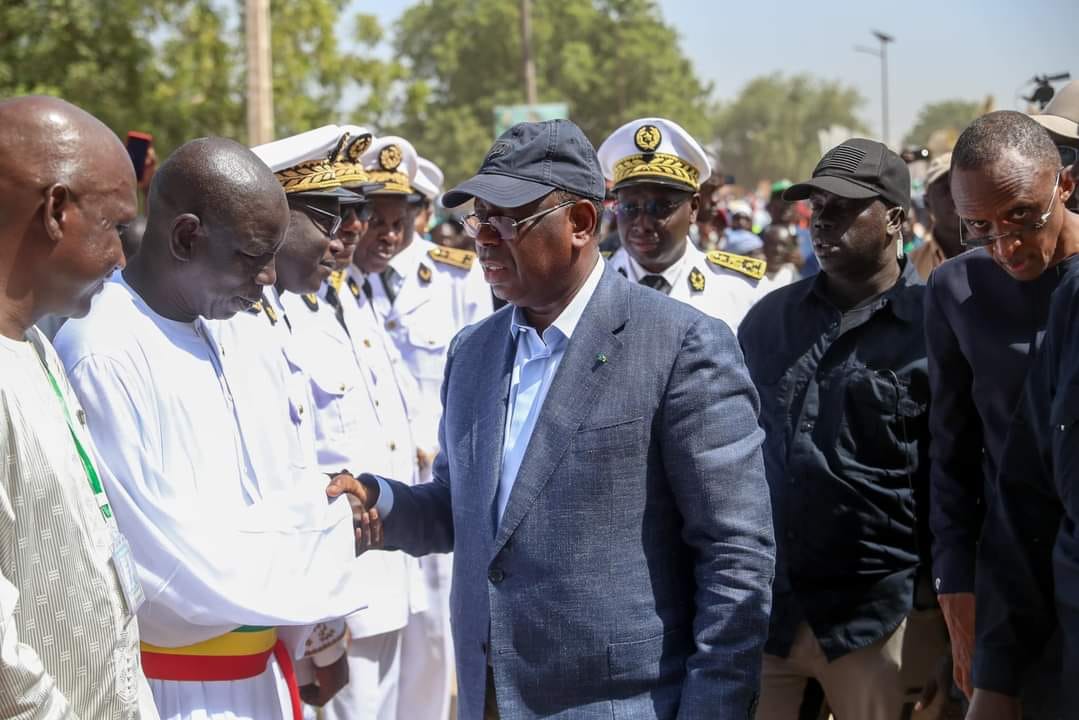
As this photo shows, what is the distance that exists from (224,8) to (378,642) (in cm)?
1699

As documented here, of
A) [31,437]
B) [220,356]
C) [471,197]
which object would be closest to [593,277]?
[471,197]

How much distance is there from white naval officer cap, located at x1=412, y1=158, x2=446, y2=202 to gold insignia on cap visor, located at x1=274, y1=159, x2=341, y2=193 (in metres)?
2.45

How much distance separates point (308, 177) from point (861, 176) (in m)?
1.89

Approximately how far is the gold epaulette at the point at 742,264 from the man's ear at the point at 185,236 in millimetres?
3047

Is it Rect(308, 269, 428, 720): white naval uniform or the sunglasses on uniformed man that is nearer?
Rect(308, 269, 428, 720): white naval uniform

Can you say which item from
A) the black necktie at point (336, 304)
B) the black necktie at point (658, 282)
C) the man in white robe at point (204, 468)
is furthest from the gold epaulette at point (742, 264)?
the man in white robe at point (204, 468)

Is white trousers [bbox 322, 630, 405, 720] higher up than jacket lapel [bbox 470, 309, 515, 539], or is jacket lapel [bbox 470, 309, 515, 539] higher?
jacket lapel [bbox 470, 309, 515, 539]

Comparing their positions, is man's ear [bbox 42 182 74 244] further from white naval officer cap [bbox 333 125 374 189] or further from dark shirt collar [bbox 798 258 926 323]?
dark shirt collar [bbox 798 258 926 323]

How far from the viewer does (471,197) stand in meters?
2.92

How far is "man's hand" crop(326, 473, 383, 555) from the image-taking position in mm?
3147

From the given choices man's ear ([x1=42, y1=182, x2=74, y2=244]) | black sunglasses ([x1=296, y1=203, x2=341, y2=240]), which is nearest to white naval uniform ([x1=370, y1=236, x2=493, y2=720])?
black sunglasses ([x1=296, y1=203, x2=341, y2=240])

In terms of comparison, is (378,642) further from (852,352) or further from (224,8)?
(224,8)

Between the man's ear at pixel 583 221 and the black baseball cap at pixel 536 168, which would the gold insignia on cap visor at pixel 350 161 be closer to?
the black baseball cap at pixel 536 168

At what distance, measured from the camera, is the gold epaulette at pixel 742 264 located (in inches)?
215
